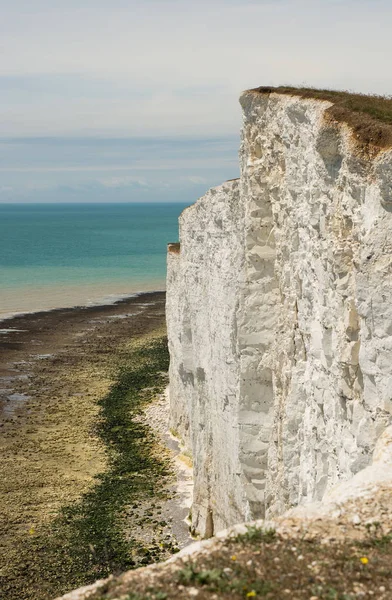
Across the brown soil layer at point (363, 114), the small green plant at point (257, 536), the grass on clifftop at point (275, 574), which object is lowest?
the grass on clifftop at point (275, 574)

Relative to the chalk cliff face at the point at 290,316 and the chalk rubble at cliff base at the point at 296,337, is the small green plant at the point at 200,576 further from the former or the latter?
the chalk cliff face at the point at 290,316

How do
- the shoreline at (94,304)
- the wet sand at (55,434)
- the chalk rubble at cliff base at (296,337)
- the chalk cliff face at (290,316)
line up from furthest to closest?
the shoreline at (94,304)
the wet sand at (55,434)
the chalk cliff face at (290,316)
the chalk rubble at cliff base at (296,337)

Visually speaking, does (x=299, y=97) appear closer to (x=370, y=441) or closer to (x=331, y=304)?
(x=331, y=304)

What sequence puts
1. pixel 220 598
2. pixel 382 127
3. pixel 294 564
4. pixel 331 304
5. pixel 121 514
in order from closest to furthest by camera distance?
pixel 220 598 < pixel 294 564 < pixel 382 127 < pixel 331 304 < pixel 121 514

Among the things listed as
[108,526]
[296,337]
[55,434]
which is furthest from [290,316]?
[55,434]

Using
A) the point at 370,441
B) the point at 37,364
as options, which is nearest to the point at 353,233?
the point at 370,441

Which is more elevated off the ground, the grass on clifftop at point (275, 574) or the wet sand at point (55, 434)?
the grass on clifftop at point (275, 574)

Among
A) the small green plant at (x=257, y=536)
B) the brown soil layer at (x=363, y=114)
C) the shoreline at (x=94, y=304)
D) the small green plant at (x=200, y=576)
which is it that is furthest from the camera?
the shoreline at (x=94, y=304)

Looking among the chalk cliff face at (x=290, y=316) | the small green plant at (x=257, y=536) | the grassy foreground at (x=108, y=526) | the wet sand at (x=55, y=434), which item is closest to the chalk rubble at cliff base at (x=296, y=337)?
the chalk cliff face at (x=290, y=316)
